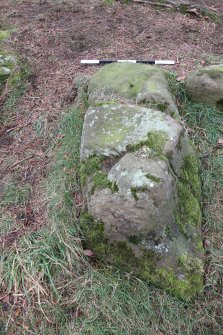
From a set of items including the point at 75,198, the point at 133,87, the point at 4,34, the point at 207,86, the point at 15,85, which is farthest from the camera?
the point at 4,34

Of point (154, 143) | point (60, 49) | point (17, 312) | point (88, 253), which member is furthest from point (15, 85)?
point (17, 312)

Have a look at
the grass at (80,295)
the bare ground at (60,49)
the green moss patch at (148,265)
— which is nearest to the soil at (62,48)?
the bare ground at (60,49)

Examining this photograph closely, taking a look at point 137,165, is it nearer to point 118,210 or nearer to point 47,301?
point 118,210

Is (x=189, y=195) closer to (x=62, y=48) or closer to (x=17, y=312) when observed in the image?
(x=17, y=312)

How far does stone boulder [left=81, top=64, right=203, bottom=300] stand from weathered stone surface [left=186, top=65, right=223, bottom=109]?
2.94 feet

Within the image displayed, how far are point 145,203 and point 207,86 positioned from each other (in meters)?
1.76

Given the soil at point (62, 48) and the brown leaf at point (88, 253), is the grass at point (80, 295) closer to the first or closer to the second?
the brown leaf at point (88, 253)

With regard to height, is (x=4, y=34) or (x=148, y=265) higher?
(x=4, y=34)

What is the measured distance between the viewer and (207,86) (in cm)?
364

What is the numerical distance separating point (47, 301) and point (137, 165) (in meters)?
1.22

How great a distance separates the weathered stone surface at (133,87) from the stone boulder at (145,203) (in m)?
0.41

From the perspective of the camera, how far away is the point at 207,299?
104 inches

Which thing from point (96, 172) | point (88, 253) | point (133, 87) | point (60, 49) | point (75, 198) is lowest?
point (88, 253)

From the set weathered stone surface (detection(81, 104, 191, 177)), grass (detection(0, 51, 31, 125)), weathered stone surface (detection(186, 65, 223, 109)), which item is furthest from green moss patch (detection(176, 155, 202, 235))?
grass (detection(0, 51, 31, 125))
